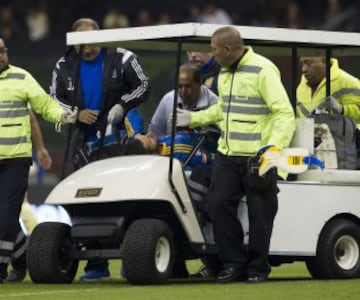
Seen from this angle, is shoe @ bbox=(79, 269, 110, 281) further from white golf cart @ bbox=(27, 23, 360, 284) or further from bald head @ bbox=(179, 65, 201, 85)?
bald head @ bbox=(179, 65, 201, 85)

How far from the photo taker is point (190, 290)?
35.9 feet

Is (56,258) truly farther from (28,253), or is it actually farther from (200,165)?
(200,165)

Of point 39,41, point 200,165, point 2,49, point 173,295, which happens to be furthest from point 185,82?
point 39,41

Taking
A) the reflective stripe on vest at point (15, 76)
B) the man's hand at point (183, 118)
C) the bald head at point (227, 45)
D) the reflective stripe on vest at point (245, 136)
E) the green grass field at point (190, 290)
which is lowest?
the green grass field at point (190, 290)

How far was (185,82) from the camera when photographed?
12.4 metres

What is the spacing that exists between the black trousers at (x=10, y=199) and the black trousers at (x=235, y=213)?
5.09 ft

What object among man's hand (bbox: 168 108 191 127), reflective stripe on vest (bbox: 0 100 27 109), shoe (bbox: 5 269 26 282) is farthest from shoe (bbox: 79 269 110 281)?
man's hand (bbox: 168 108 191 127)

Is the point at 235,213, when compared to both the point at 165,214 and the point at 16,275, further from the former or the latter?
the point at 16,275

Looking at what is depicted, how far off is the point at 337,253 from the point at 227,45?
1969 mm

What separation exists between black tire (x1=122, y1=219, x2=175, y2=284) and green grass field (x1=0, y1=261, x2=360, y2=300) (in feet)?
0.35

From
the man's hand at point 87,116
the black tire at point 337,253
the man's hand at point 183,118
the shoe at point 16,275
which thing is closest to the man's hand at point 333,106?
the black tire at point 337,253

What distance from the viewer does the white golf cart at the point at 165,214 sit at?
1139 centimetres

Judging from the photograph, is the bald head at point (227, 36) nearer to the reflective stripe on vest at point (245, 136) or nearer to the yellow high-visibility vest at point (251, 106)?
the yellow high-visibility vest at point (251, 106)

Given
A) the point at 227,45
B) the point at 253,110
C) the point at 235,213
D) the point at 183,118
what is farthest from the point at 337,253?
the point at 227,45
